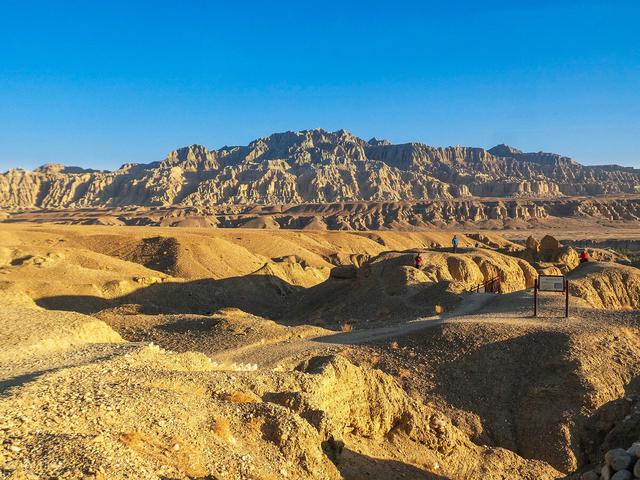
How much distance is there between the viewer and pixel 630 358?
53.8ft

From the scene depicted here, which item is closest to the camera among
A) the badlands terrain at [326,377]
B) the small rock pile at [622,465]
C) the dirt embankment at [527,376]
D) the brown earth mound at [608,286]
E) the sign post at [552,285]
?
the small rock pile at [622,465]

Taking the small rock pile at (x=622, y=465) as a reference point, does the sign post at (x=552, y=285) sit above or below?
above

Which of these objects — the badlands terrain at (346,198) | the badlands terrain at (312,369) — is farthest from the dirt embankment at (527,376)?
the badlands terrain at (346,198)

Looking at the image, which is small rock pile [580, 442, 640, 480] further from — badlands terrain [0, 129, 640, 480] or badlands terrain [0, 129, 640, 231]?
badlands terrain [0, 129, 640, 231]

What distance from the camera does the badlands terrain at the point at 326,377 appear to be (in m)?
6.87

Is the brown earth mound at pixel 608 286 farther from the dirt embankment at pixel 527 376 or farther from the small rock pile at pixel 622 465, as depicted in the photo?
the small rock pile at pixel 622 465

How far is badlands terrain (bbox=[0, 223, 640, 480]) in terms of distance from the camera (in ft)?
22.5

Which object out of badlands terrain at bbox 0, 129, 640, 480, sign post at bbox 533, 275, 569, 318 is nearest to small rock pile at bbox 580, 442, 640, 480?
badlands terrain at bbox 0, 129, 640, 480

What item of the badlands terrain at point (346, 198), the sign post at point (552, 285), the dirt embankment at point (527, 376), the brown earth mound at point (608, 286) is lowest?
the dirt embankment at point (527, 376)

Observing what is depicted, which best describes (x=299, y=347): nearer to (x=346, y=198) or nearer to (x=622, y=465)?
(x=622, y=465)

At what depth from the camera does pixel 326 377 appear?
10.6 metres

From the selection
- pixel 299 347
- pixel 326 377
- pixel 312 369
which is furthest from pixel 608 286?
pixel 326 377

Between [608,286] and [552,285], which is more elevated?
[552,285]

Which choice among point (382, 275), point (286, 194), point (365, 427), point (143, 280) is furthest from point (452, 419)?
point (286, 194)
